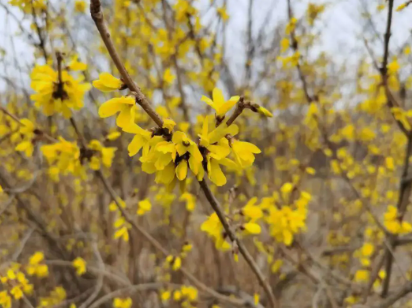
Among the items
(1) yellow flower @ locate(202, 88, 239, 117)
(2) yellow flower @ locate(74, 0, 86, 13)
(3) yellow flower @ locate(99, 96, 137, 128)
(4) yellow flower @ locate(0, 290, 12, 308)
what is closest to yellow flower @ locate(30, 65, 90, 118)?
(3) yellow flower @ locate(99, 96, 137, 128)

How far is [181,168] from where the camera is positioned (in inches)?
33.6

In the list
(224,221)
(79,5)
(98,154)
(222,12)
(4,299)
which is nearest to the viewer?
(224,221)

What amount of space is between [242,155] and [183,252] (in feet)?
5.42

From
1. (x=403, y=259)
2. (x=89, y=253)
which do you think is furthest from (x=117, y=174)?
(x=403, y=259)

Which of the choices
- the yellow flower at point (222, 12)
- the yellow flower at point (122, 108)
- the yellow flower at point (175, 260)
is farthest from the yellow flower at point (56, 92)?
the yellow flower at point (222, 12)

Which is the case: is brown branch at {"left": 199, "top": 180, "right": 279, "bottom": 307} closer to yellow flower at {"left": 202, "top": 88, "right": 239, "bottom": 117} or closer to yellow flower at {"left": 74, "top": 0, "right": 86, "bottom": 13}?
yellow flower at {"left": 202, "top": 88, "right": 239, "bottom": 117}

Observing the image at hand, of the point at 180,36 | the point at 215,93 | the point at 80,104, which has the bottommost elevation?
the point at 215,93

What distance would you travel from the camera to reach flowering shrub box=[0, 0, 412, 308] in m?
1.40

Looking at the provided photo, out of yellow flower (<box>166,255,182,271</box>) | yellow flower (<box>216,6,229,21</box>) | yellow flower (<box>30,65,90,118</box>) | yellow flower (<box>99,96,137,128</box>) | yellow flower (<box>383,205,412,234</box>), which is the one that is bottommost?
yellow flower (<box>383,205,412,234</box>)

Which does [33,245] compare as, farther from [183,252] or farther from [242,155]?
[242,155]

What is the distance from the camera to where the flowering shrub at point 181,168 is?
4.59 feet

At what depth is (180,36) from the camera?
2484 mm

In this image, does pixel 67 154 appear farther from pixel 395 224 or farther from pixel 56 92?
pixel 395 224

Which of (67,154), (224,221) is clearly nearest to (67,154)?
(67,154)
